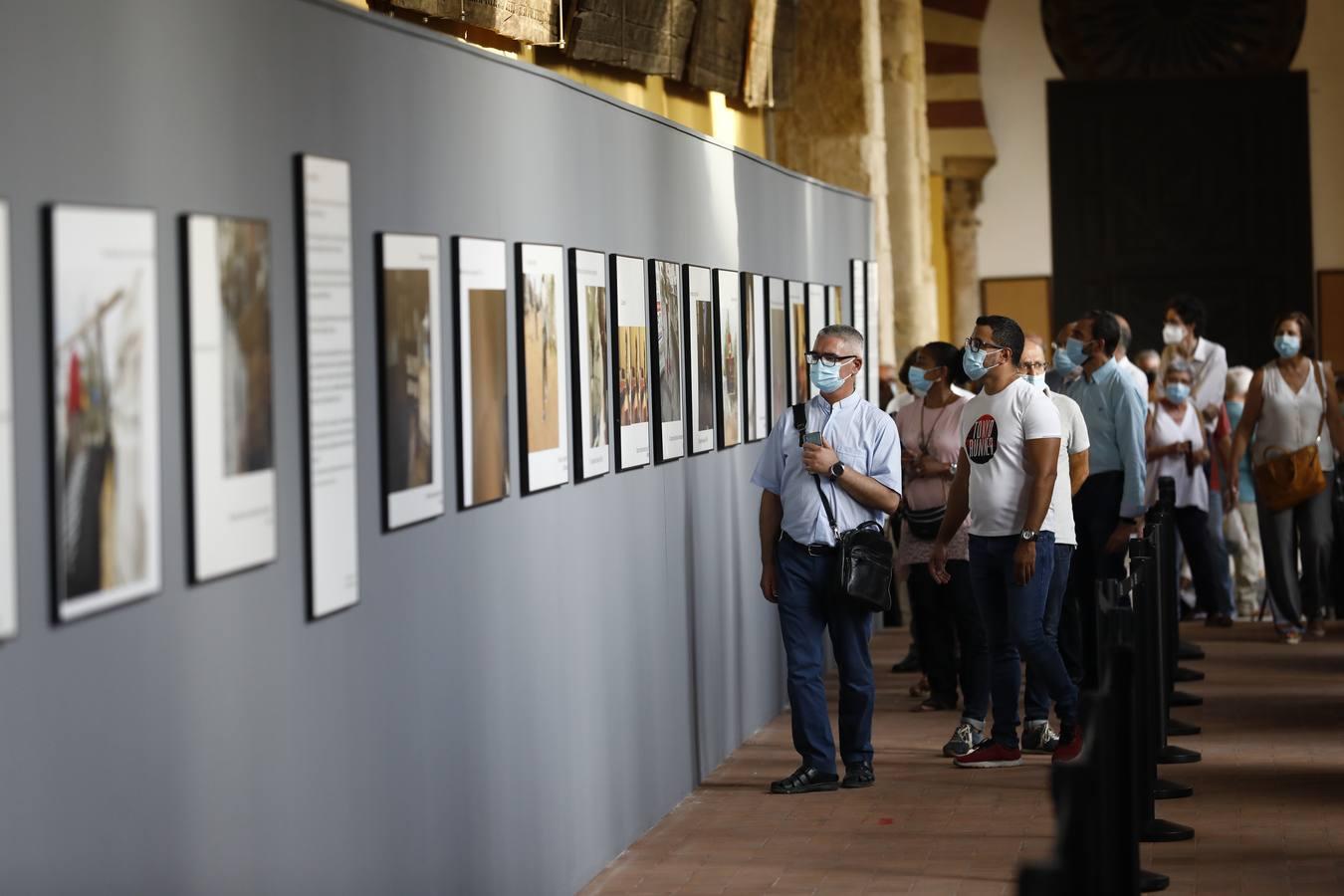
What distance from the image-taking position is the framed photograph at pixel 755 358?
856cm

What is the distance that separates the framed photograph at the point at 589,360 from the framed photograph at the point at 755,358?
2.23 metres

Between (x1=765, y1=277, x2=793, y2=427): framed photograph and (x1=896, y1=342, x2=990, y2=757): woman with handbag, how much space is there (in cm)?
56

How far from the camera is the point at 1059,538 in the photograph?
7.71m

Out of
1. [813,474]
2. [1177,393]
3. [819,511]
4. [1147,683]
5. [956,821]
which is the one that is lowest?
[956,821]

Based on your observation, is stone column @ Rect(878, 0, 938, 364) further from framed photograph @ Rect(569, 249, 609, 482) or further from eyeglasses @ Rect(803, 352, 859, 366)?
framed photograph @ Rect(569, 249, 609, 482)

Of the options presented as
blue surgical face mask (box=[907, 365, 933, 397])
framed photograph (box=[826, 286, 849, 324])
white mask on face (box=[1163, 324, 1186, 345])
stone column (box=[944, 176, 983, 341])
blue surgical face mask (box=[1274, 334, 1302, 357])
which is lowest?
blue surgical face mask (box=[907, 365, 933, 397])

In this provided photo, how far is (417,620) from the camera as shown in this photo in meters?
4.70

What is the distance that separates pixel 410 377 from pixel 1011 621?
12.0 ft

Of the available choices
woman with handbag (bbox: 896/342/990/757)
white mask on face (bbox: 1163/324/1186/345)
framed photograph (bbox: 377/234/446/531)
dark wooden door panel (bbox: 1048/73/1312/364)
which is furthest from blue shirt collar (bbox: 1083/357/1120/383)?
dark wooden door panel (bbox: 1048/73/1312/364)

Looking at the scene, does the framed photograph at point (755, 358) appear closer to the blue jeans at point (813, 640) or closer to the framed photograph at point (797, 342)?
the framed photograph at point (797, 342)

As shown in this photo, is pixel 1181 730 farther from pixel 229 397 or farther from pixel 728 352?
pixel 229 397

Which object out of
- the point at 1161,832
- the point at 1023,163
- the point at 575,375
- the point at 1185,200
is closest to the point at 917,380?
the point at 1161,832

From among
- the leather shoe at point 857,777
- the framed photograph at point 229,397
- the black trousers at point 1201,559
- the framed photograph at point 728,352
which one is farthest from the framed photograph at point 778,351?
the framed photograph at point 229,397

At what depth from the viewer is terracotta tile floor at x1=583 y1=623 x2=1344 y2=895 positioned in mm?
6238
